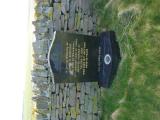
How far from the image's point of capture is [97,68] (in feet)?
25.4

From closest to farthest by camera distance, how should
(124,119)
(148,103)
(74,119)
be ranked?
(148,103)
(124,119)
(74,119)

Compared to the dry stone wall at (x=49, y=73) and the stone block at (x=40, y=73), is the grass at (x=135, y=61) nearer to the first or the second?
the dry stone wall at (x=49, y=73)

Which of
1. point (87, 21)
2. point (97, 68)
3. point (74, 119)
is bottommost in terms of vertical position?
point (74, 119)

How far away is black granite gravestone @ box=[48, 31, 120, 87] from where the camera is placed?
281 inches

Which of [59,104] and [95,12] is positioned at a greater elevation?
[95,12]

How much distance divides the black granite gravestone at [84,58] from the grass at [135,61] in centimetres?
21

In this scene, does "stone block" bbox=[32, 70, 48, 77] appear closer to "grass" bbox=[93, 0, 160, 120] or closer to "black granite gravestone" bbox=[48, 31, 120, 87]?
"black granite gravestone" bbox=[48, 31, 120, 87]

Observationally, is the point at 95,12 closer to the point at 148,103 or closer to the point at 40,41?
the point at 40,41

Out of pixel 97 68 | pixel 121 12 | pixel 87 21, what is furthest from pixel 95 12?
pixel 97 68

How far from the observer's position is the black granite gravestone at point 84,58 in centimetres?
715

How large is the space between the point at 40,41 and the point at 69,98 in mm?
1463

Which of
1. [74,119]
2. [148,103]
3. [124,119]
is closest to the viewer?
[148,103]

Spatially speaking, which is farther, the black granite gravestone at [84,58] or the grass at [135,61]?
the black granite gravestone at [84,58]

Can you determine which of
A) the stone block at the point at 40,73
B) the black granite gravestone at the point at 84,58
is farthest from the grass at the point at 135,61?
the stone block at the point at 40,73
